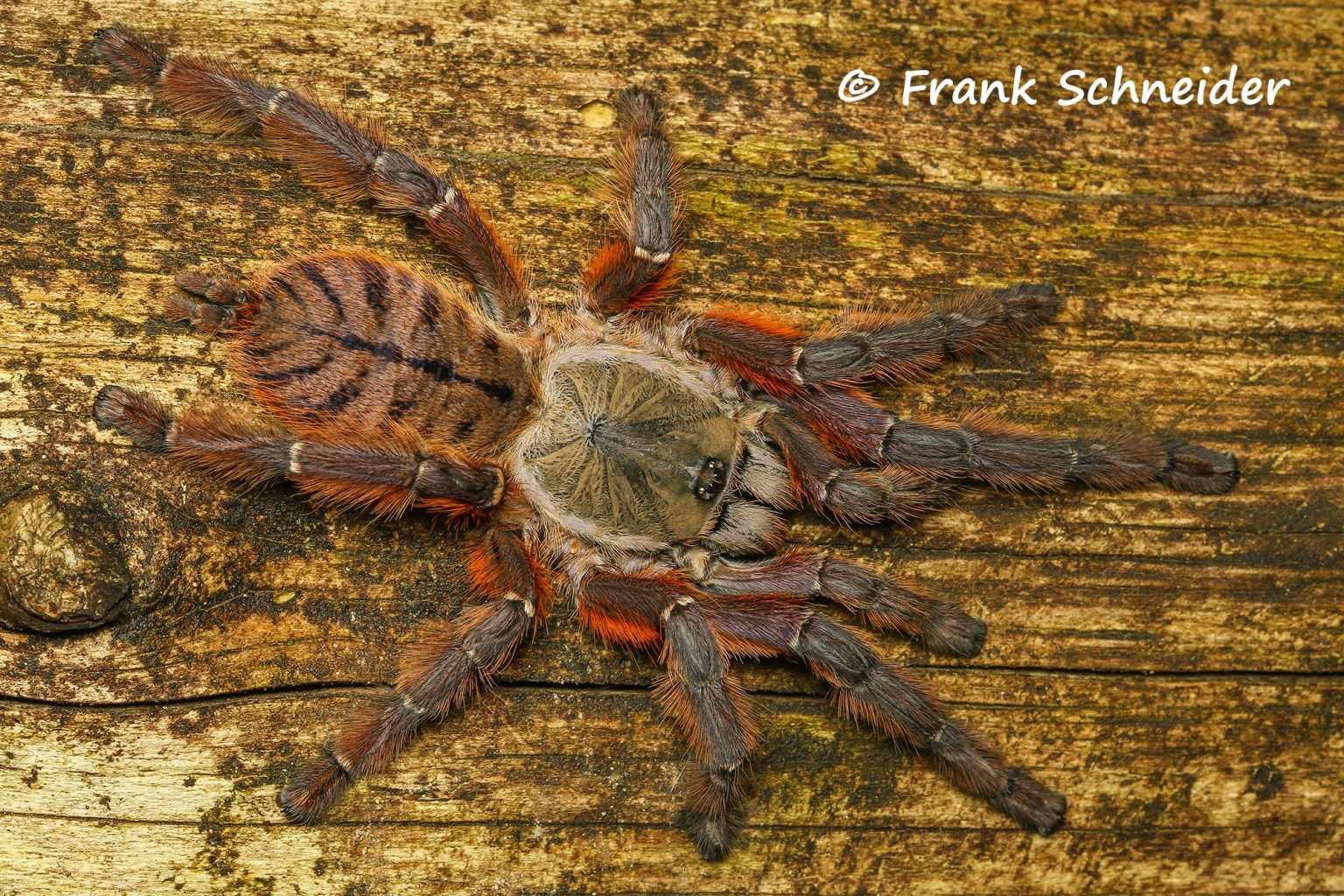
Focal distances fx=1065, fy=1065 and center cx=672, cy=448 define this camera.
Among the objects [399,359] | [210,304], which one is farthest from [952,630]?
[210,304]

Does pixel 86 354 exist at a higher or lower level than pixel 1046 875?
higher

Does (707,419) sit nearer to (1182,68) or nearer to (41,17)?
(1182,68)

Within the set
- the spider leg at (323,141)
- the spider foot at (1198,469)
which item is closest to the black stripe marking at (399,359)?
the spider leg at (323,141)

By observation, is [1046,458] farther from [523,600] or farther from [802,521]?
[523,600]

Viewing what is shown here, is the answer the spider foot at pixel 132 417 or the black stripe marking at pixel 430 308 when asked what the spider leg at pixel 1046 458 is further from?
the spider foot at pixel 132 417

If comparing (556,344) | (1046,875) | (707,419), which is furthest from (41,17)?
(1046,875)
